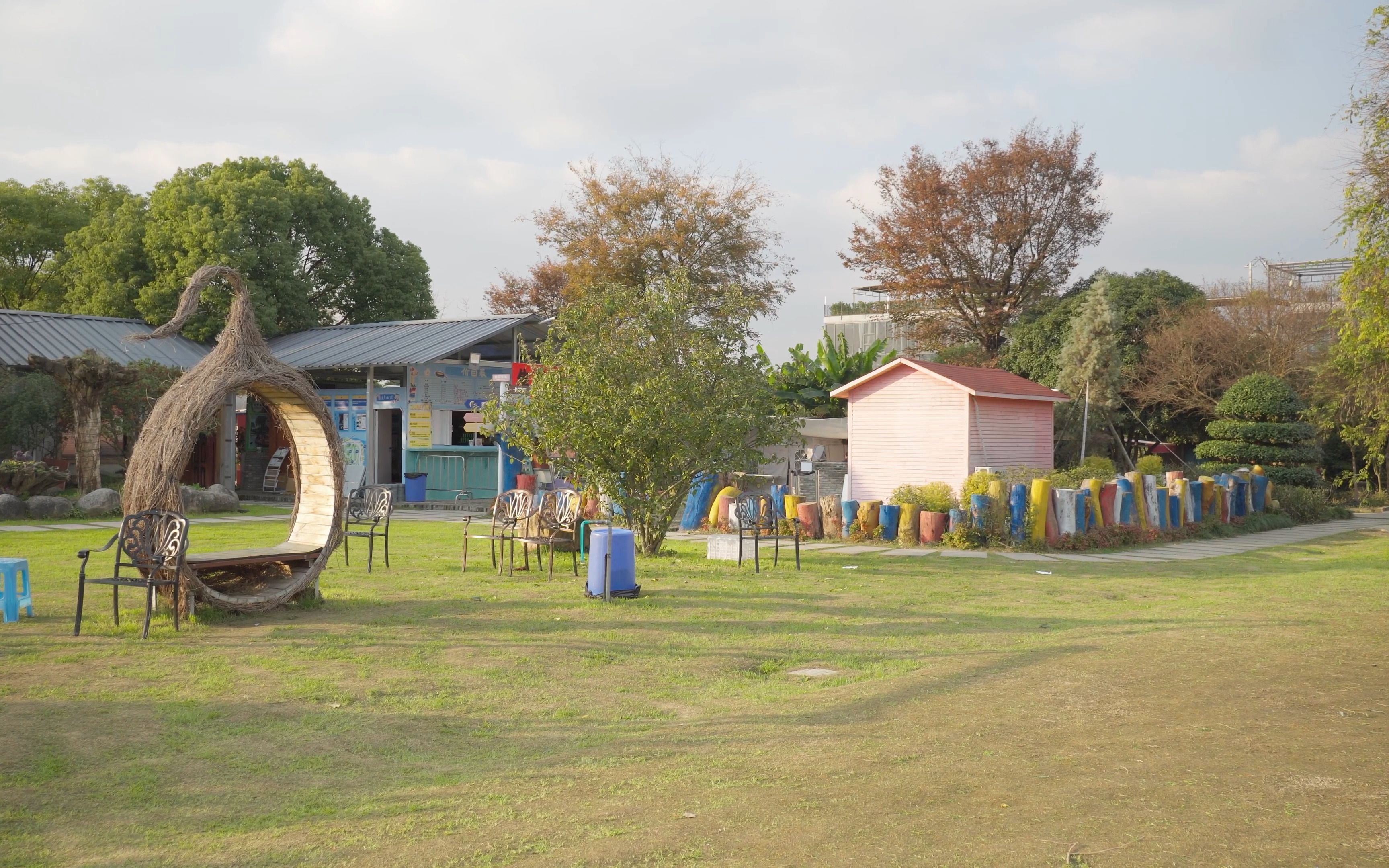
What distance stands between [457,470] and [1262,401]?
18.3 m

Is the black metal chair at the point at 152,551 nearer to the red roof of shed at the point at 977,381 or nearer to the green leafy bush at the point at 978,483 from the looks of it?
the green leafy bush at the point at 978,483

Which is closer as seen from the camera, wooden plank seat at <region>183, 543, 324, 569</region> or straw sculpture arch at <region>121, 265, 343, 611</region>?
straw sculpture arch at <region>121, 265, 343, 611</region>

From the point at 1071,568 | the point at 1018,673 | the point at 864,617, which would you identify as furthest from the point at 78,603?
the point at 1071,568

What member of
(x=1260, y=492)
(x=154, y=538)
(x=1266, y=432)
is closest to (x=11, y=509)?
(x=154, y=538)

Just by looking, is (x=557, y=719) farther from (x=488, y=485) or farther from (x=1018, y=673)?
(x=488, y=485)

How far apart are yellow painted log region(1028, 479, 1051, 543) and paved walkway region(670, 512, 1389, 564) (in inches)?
12.0

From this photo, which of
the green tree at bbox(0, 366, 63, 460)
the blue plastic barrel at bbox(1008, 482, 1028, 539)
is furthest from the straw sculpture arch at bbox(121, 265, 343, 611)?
the green tree at bbox(0, 366, 63, 460)

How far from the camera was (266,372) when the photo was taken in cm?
972

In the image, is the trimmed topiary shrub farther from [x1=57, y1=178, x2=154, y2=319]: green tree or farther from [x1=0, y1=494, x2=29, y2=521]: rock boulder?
[x1=57, y1=178, x2=154, y2=319]: green tree

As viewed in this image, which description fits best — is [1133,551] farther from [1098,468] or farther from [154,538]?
[154,538]

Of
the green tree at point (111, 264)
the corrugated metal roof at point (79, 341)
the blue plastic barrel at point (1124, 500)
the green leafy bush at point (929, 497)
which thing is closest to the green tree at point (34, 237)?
the green tree at point (111, 264)

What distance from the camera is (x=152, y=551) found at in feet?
28.8

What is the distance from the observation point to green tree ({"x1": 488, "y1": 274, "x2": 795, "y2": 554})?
13.4 m

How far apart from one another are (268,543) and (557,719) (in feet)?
35.4
